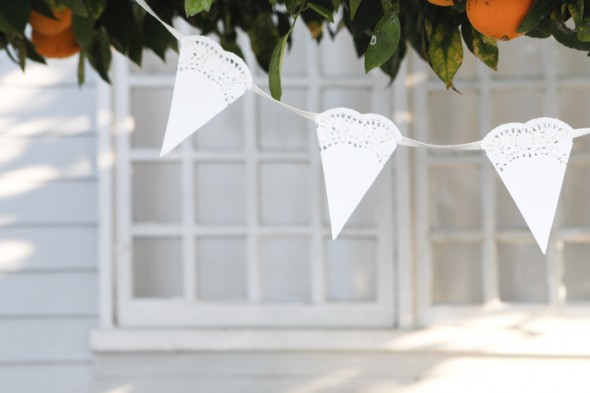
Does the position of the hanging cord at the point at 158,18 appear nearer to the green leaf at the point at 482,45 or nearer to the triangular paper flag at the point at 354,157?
the triangular paper flag at the point at 354,157

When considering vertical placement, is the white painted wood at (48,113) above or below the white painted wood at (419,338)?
above

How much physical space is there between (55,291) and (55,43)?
1385 mm

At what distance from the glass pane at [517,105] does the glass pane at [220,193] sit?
2.60ft

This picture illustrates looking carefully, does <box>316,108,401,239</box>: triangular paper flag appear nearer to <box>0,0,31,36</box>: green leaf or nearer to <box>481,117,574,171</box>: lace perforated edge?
<box>481,117,574,171</box>: lace perforated edge

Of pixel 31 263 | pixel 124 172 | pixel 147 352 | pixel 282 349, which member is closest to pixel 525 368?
pixel 282 349

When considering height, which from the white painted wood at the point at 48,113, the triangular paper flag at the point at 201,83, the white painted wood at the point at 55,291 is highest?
the white painted wood at the point at 48,113

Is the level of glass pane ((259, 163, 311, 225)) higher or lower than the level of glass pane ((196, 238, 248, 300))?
higher

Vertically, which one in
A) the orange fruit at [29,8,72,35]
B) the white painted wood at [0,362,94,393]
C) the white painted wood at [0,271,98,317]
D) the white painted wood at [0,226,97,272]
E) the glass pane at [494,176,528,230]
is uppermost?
the orange fruit at [29,8,72,35]

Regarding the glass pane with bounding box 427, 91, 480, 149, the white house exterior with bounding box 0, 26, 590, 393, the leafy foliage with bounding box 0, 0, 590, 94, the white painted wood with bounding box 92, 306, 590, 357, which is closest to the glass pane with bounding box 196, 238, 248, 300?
the white house exterior with bounding box 0, 26, 590, 393

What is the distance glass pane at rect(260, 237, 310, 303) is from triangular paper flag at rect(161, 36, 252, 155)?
60.9 inches

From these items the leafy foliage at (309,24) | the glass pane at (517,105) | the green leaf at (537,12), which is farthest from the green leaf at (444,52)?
the glass pane at (517,105)

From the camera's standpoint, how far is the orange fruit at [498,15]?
36.6 inches

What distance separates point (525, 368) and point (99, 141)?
1.42 meters

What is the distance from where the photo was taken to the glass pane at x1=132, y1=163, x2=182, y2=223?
2.62 m
